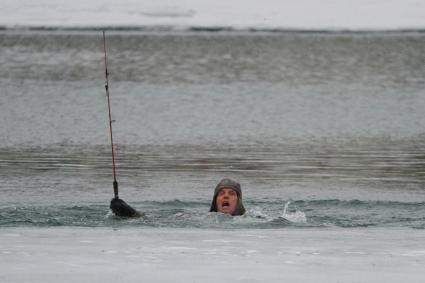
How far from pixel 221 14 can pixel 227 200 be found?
31827 mm

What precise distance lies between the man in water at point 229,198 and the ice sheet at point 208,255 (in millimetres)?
907

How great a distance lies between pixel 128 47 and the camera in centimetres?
3841

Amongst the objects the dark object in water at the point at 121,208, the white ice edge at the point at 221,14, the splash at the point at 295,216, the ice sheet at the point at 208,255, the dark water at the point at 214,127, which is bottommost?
the ice sheet at the point at 208,255

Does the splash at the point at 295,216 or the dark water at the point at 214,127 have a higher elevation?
the dark water at the point at 214,127

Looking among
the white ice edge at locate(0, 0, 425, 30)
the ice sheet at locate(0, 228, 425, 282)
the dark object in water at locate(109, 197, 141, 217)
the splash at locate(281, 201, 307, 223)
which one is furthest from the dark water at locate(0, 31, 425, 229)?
the white ice edge at locate(0, 0, 425, 30)

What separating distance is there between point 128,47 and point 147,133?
51.2 feet

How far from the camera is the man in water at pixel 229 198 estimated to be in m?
13.4

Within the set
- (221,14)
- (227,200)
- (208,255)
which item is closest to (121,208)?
(227,200)

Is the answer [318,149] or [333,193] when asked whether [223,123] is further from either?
[333,193]

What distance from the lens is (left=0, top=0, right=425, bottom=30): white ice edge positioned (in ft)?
143

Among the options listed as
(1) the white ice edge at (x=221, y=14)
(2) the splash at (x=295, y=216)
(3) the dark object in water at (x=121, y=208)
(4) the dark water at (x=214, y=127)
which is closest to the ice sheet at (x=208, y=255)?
(3) the dark object in water at (x=121, y=208)

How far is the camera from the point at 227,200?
13.4m

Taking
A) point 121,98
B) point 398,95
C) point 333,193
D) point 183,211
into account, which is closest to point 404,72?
point 398,95

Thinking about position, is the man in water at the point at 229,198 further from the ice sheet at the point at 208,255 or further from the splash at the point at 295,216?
the ice sheet at the point at 208,255
